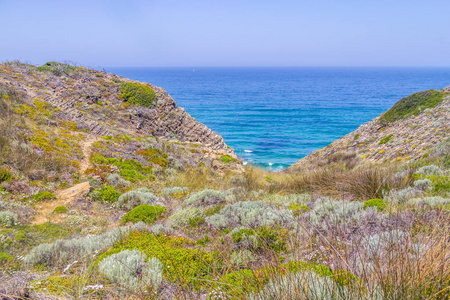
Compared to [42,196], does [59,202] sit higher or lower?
lower

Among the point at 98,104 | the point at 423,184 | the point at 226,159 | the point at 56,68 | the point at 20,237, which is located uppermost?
the point at 56,68

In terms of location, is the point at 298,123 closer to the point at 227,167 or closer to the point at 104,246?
the point at 227,167

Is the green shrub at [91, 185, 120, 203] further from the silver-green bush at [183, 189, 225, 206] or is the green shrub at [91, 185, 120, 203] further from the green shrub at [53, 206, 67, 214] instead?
the silver-green bush at [183, 189, 225, 206]

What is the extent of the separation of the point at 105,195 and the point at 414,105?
72.9 ft

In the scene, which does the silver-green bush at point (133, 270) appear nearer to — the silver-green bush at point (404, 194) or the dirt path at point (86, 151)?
the silver-green bush at point (404, 194)

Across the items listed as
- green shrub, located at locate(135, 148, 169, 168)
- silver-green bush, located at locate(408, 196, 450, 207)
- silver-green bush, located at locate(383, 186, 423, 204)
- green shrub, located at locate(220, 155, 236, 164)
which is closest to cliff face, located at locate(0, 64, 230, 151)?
green shrub, located at locate(220, 155, 236, 164)

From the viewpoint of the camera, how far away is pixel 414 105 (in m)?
20.6

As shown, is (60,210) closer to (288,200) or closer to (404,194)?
(288,200)

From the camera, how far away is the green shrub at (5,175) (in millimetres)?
7656

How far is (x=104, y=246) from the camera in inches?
190

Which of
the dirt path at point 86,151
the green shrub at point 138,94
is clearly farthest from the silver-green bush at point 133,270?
the green shrub at point 138,94

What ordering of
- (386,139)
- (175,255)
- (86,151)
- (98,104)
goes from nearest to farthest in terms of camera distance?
(175,255)
(86,151)
(386,139)
(98,104)

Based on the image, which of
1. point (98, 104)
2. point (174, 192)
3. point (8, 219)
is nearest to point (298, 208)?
point (174, 192)

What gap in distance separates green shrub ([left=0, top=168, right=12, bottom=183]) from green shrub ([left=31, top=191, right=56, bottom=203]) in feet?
3.16
